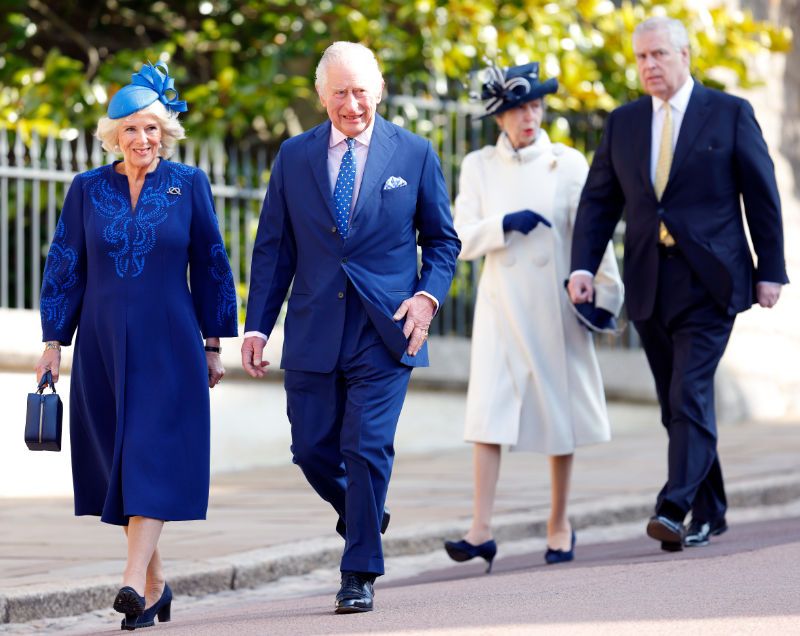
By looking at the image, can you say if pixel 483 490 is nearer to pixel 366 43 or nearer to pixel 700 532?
pixel 700 532

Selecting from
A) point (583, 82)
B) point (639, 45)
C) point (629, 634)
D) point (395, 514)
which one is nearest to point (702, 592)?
point (629, 634)

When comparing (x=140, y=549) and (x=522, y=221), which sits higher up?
(x=522, y=221)

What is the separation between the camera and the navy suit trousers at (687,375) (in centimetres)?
703

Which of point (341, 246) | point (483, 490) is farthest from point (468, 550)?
point (341, 246)

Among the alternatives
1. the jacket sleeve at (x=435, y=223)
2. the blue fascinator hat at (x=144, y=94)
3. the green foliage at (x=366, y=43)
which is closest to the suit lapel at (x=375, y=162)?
the jacket sleeve at (x=435, y=223)

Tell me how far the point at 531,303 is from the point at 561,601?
2229 millimetres

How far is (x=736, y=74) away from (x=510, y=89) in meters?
6.09

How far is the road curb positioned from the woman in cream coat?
0.67 meters

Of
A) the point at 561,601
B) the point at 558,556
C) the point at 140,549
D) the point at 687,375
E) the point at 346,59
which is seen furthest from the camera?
the point at 558,556

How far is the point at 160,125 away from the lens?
5980 millimetres

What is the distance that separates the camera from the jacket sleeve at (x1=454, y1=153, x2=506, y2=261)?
7477 millimetres

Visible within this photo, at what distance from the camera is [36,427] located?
5.91 metres

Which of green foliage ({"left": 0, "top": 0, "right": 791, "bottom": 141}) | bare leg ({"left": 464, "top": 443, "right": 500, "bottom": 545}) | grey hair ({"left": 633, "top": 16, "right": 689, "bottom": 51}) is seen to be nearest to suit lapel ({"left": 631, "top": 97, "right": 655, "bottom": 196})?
grey hair ({"left": 633, "top": 16, "right": 689, "bottom": 51})

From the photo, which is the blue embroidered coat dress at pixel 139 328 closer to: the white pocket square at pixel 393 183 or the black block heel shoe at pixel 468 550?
the white pocket square at pixel 393 183
